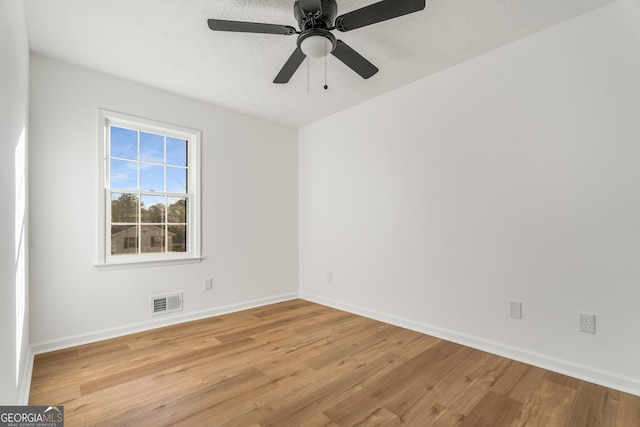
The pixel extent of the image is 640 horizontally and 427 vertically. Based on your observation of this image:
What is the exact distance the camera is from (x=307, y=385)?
207cm

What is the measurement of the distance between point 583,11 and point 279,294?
13.7ft

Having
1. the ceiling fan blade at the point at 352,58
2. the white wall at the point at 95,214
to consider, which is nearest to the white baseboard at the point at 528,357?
the white wall at the point at 95,214

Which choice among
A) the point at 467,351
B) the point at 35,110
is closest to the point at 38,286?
the point at 35,110

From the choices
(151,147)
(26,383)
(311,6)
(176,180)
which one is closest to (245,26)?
(311,6)

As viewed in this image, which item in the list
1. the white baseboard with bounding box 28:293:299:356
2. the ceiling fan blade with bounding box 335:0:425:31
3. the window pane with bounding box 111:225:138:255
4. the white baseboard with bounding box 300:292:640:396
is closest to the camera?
the ceiling fan blade with bounding box 335:0:425:31

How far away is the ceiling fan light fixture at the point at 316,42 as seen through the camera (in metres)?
1.88

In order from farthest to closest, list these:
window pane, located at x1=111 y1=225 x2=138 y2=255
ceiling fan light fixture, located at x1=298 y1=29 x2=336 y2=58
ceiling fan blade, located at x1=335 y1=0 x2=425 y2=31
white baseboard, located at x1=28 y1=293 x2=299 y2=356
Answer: window pane, located at x1=111 y1=225 x2=138 y2=255, white baseboard, located at x1=28 y1=293 x2=299 y2=356, ceiling fan light fixture, located at x1=298 y1=29 x2=336 y2=58, ceiling fan blade, located at x1=335 y1=0 x2=425 y2=31

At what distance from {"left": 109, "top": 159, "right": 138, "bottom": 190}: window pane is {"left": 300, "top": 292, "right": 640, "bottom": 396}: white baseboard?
9.80 feet

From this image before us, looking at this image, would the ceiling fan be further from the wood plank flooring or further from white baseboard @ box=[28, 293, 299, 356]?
white baseboard @ box=[28, 293, 299, 356]

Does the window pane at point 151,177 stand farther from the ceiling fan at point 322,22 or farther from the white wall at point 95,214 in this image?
the ceiling fan at point 322,22

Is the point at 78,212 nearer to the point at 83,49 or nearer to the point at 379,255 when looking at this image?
the point at 83,49

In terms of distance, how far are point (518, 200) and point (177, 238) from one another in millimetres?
3492

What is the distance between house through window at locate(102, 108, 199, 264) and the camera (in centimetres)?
306

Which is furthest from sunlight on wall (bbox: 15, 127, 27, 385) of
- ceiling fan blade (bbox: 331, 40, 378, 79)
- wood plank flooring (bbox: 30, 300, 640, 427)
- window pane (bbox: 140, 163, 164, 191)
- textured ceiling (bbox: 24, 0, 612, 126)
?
ceiling fan blade (bbox: 331, 40, 378, 79)
